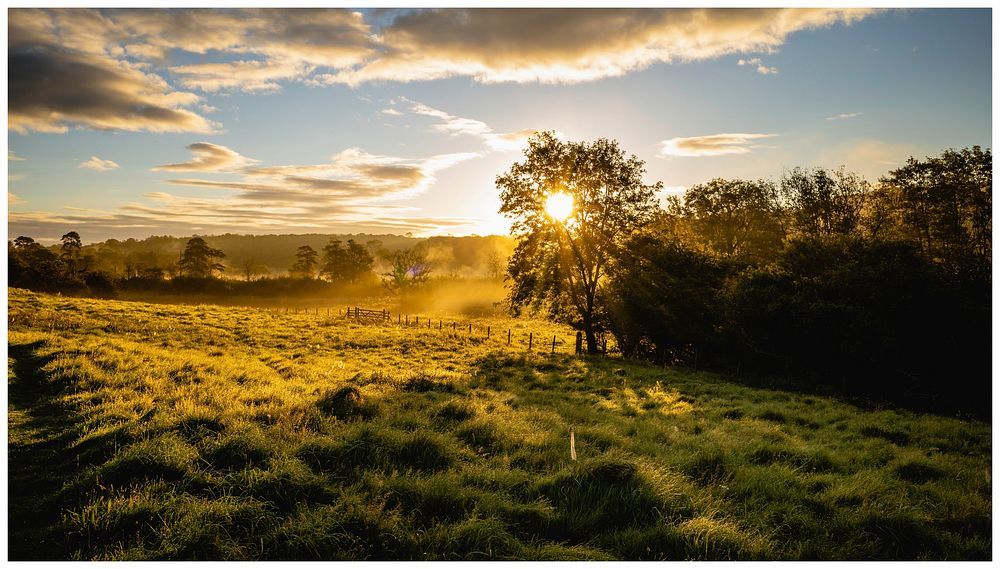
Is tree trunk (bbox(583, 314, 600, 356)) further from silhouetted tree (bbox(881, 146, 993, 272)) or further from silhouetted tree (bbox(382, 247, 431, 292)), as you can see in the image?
silhouetted tree (bbox(382, 247, 431, 292))

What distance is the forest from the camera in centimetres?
1866

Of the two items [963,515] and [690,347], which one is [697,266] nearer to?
[690,347]

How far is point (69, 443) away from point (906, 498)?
42.6ft

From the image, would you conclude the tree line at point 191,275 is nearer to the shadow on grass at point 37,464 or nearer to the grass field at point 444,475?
the grass field at point 444,475

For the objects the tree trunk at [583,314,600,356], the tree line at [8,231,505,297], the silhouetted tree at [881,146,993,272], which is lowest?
the tree trunk at [583,314,600,356]

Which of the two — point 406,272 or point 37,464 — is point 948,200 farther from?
point 406,272

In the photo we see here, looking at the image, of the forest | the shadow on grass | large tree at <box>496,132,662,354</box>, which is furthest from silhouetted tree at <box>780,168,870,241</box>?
the shadow on grass

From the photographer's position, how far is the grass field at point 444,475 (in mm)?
5273

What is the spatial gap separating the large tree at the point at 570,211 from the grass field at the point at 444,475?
16.2m

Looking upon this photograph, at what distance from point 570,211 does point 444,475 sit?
2413 centimetres

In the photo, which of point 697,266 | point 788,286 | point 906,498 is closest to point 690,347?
point 697,266

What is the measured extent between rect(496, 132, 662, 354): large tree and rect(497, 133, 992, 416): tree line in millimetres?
87

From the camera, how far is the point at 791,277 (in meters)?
23.0

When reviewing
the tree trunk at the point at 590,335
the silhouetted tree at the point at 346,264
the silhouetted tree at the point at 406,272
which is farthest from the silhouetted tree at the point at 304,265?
the tree trunk at the point at 590,335
